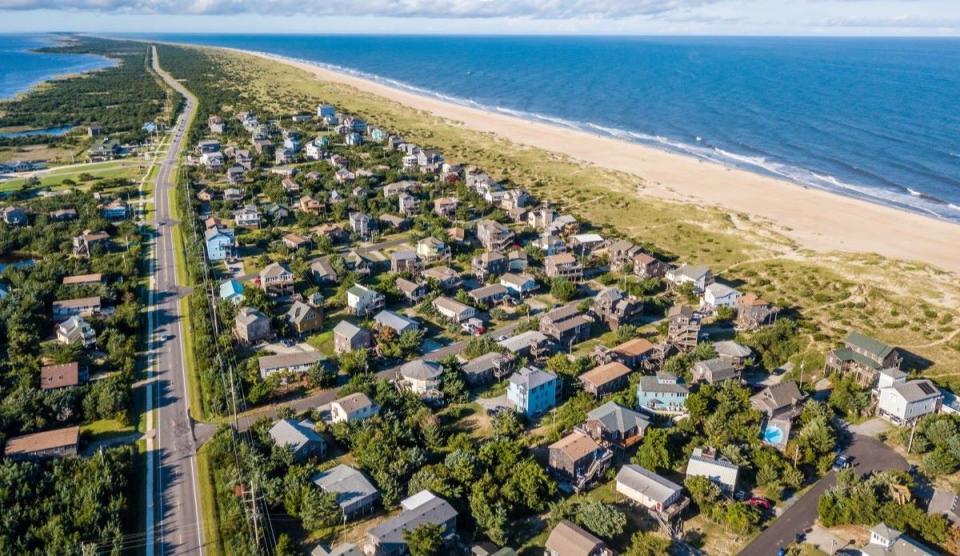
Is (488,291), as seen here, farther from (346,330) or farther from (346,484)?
(346,484)

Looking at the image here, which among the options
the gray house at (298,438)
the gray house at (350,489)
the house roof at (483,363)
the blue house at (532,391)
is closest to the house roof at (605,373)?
the blue house at (532,391)

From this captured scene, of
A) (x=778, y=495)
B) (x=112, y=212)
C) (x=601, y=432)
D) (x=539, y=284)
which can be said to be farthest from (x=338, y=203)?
(x=778, y=495)

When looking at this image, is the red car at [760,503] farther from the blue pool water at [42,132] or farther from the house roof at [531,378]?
the blue pool water at [42,132]

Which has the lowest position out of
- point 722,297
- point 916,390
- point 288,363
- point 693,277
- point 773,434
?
point 288,363

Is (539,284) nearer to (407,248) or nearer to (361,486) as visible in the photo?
(407,248)

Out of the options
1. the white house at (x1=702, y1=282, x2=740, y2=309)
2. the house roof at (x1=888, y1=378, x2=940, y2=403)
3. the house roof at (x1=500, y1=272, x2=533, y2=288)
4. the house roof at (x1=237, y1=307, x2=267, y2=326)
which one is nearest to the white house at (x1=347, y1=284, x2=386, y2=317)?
the house roof at (x1=237, y1=307, x2=267, y2=326)

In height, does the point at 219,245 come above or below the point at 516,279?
below

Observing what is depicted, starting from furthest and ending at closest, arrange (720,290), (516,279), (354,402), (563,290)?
(516,279), (563,290), (720,290), (354,402)

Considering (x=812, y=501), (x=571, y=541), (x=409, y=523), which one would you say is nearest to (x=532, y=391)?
(x=571, y=541)
